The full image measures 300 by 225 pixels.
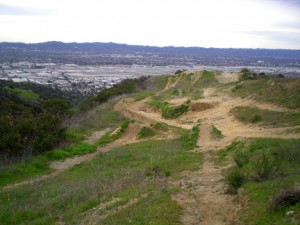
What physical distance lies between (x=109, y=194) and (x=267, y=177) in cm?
426

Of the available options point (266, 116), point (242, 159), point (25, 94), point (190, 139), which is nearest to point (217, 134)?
point (190, 139)

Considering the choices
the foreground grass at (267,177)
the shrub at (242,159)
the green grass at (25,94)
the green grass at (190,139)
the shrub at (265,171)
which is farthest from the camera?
the green grass at (25,94)

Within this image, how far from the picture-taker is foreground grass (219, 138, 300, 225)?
7.39 metres

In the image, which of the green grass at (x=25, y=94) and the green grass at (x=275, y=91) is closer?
the green grass at (x=275, y=91)

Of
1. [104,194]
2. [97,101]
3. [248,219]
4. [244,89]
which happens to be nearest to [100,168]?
[104,194]

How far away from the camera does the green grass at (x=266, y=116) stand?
18.3 metres

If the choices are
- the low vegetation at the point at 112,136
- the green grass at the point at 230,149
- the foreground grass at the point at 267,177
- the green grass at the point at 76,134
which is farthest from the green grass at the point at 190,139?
the green grass at the point at 76,134

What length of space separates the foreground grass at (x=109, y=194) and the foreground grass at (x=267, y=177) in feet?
5.54

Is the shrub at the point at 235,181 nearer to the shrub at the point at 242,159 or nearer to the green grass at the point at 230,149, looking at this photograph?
the shrub at the point at 242,159

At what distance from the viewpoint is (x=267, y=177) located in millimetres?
9602

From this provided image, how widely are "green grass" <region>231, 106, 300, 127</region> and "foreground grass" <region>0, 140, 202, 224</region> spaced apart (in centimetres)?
526

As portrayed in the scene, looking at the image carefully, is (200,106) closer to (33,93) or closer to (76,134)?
(76,134)

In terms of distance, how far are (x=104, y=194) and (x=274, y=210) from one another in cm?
485

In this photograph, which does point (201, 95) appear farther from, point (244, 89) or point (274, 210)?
point (274, 210)
